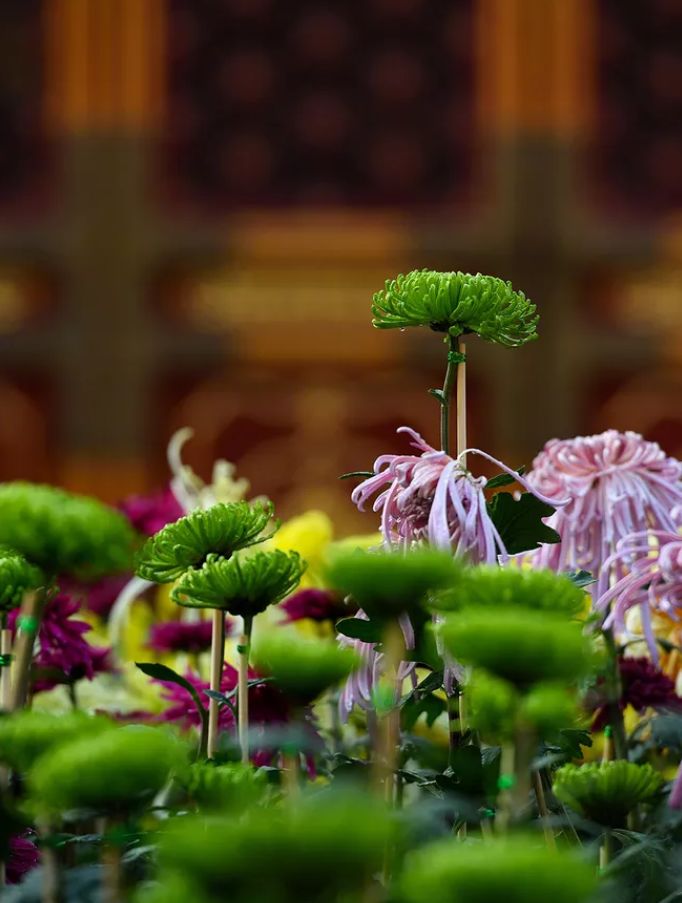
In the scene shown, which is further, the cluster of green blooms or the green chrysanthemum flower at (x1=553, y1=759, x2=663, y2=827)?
the green chrysanthemum flower at (x1=553, y1=759, x2=663, y2=827)

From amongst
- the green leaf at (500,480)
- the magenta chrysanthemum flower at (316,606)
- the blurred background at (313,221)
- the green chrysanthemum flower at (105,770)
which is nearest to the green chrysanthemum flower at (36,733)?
the green chrysanthemum flower at (105,770)

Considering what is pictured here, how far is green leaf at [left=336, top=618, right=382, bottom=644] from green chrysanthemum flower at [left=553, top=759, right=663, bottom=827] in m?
0.05

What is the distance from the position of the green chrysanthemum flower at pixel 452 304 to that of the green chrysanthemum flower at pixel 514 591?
0.09 metres

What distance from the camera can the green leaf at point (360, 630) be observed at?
1.03ft

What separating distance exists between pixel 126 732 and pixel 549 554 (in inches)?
8.8

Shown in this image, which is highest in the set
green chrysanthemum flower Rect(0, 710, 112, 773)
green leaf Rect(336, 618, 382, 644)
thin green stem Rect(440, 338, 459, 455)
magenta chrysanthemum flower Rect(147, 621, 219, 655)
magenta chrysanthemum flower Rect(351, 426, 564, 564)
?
thin green stem Rect(440, 338, 459, 455)

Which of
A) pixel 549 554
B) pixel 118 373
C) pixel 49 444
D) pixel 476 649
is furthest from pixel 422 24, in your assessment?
pixel 476 649

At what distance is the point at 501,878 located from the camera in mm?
160

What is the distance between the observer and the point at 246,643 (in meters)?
0.30

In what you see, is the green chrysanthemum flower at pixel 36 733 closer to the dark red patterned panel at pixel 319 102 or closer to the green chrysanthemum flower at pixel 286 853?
the green chrysanthemum flower at pixel 286 853

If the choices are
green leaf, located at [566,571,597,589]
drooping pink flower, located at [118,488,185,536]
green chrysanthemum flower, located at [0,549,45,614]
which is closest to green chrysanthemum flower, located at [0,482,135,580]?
green chrysanthemum flower, located at [0,549,45,614]

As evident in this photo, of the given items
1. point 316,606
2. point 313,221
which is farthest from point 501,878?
point 313,221

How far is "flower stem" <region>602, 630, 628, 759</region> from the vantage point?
39cm

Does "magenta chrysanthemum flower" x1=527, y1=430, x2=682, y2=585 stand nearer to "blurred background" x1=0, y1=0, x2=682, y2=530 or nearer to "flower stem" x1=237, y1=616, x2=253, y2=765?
"flower stem" x1=237, y1=616, x2=253, y2=765
